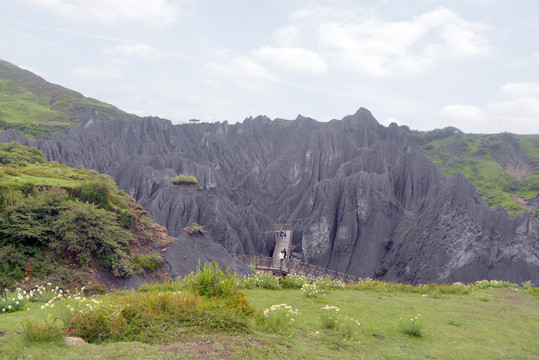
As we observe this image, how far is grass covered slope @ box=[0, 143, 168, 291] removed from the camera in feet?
53.1

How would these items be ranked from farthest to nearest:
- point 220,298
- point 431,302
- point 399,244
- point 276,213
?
point 276,213 < point 399,244 < point 431,302 < point 220,298

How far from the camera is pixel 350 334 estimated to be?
24.7 ft

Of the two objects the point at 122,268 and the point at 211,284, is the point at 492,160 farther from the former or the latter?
the point at 211,284

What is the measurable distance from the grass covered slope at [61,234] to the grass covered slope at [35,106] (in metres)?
65.0

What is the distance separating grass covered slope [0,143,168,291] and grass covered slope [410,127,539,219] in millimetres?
53555

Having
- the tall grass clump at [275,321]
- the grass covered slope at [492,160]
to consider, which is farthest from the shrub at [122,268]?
the grass covered slope at [492,160]

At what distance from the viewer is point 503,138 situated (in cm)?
9188

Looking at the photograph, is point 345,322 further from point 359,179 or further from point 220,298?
point 359,179

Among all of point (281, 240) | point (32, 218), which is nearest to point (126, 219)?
point (32, 218)

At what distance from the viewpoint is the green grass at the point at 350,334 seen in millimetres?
5172

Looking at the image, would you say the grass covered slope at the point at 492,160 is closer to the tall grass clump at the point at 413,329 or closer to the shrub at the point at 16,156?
the tall grass clump at the point at 413,329

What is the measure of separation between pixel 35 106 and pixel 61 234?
339 ft

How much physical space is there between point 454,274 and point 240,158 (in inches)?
2583

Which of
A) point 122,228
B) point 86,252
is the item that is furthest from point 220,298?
point 122,228
